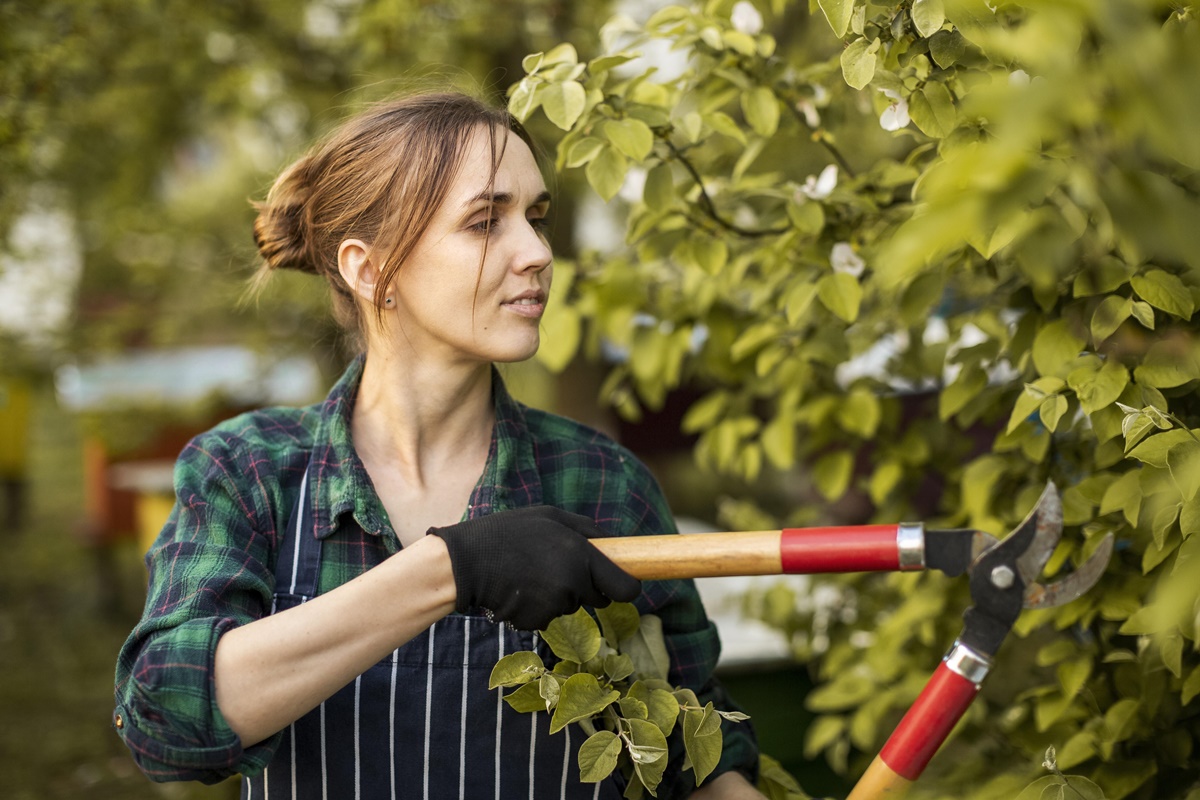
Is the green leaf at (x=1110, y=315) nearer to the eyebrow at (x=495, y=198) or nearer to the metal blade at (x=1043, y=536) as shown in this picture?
the metal blade at (x=1043, y=536)

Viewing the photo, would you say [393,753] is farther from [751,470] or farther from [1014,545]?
[751,470]

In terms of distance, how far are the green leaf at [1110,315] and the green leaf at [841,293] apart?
1.25ft

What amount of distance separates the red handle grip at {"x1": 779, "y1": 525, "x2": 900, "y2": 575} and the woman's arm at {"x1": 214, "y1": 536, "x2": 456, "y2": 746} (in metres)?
0.41

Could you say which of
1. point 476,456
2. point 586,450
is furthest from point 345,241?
point 586,450

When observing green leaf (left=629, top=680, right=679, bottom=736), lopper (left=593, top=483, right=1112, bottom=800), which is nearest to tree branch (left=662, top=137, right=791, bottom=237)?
lopper (left=593, top=483, right=1112, bottom=800)

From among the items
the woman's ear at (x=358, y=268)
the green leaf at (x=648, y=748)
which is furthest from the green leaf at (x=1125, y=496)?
the woman's ear at (x=358, y=268)

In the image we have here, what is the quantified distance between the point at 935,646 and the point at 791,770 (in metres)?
0.82

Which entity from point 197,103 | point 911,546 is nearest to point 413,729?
point 911,546

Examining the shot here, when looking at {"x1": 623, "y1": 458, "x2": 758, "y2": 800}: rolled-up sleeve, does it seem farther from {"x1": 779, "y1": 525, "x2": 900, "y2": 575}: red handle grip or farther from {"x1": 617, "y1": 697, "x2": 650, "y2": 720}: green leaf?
{"x1": 779, "y1": 525, "x2": 900, "y2": 575}: red handle grip

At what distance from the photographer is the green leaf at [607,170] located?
1.67 meters

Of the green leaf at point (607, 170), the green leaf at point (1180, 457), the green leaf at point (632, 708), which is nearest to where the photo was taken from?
the green leaf at point (1180, 457)

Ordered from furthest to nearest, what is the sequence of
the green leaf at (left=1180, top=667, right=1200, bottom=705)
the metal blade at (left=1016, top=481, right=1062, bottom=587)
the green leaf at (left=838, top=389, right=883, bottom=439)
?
the green leaf at (left=838, top=389, right=883, bottom=439) → the green leaf at (left=1180, top=667, right=1200, bottom=705) → the metal blade at (left=1016, top=481, right=1062, bottom=587)

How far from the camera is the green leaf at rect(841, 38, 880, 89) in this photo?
4.69ft

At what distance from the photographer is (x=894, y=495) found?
251 centimetres
